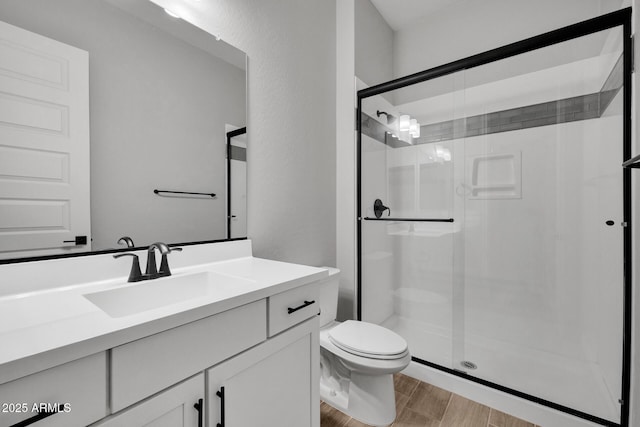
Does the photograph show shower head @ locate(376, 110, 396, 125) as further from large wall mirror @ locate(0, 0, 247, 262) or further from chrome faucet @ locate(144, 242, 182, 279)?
chrome faucet @ locate(144, 242, 182, 279)

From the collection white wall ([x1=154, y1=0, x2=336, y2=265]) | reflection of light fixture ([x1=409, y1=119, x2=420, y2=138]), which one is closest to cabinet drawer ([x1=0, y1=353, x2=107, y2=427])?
white wall ([x1=154, y1=0, x2=336, y2=265])

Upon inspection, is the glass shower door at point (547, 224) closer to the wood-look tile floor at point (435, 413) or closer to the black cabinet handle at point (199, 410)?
the wood-look tile floor at point (435, 413)

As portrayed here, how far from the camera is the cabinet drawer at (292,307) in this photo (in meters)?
0.90

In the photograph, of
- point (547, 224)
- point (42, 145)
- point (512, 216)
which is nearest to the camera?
point (42, 145)

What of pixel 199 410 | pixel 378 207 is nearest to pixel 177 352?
pixel 199 410

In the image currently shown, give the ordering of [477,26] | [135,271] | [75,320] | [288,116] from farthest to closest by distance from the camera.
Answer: [477,26]
[288,116]
[135,271]
[75,320]

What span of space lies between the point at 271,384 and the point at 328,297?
31.6 inches

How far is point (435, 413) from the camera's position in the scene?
151 centimetres

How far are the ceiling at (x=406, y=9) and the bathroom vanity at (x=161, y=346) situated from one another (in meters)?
2.41

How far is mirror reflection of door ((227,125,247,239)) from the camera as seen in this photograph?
136 cm

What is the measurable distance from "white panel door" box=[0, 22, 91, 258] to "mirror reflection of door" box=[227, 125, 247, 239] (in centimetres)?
55

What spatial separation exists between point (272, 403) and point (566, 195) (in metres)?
2.02

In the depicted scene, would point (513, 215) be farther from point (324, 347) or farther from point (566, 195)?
point (324, 347)

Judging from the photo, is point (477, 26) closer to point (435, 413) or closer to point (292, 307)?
point (292, 307)
